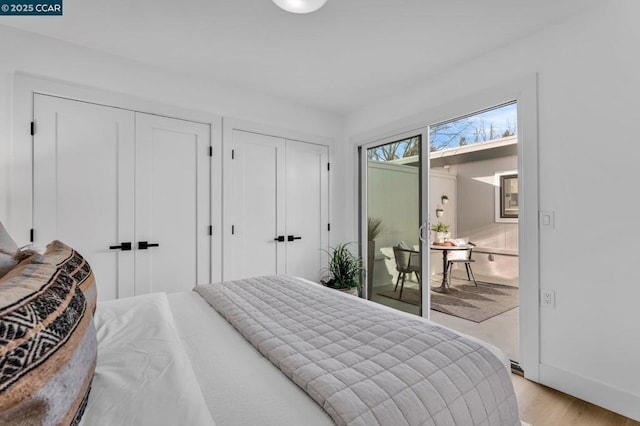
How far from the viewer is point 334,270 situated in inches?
137

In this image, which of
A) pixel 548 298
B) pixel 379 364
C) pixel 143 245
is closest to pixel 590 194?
pixel 548 298

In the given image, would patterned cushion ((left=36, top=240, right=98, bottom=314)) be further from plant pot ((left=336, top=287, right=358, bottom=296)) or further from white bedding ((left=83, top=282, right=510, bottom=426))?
plant pot ((left=336, top=287, right=358, bottom=296))

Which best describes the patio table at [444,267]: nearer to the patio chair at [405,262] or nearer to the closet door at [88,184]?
the patio chair at [405,262]

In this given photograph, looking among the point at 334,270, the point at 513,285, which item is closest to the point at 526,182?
the point at 334,270

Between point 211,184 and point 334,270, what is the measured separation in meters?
1.69

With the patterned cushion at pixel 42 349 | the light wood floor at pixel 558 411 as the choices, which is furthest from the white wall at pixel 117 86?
the light wood floor at pixel 558 411

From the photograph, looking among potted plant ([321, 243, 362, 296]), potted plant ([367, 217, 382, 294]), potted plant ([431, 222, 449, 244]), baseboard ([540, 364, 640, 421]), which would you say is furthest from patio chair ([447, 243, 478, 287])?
baseboard ([540, 364, 640, 421])

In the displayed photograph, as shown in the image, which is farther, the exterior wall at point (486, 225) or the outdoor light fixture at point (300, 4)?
the exterior wall at point (486, 225)

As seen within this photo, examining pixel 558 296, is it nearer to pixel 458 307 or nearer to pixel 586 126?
pixel 586 126

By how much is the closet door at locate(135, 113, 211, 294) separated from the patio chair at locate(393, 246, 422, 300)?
2.06 m

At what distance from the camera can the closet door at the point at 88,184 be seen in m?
2.18

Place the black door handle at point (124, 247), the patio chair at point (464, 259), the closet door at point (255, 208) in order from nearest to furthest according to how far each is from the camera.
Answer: the black door handle at point (124, 247) → the closet door at point (255, 208) → the patio chair at point (464, 259)

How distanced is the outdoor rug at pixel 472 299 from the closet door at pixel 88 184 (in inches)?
107

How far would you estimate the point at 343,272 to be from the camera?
3.46 meters
